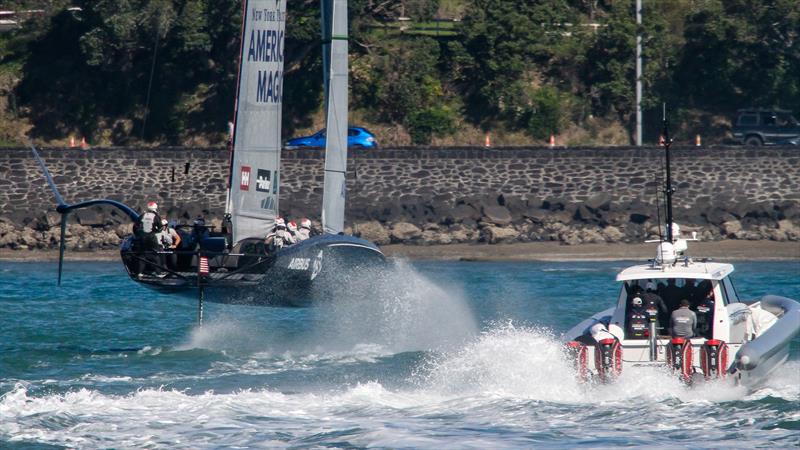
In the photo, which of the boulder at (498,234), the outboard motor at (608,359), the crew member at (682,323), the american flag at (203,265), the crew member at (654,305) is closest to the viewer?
the outboard motor at (608,359)

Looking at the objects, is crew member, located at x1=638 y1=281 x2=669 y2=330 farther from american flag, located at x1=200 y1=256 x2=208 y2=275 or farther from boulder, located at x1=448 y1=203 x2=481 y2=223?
boulder, located at x1=448 y1=203 x2=481 y2=223

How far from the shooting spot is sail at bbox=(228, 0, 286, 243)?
20.8m

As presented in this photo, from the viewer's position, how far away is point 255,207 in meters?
20.9

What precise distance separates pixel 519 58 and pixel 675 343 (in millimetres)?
28826

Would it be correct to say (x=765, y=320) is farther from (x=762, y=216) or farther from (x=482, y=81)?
(x=482, y=81)

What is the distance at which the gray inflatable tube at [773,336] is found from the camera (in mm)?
14797

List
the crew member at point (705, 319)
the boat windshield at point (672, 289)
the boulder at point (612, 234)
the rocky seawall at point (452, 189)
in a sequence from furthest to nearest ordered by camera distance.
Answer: the rocky seawall at point (452, 189) → the boulder at point (612, 234) → the boat windshield at point (672, 289) → the crew member at point (705, 319)

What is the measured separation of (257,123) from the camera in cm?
→ 2098

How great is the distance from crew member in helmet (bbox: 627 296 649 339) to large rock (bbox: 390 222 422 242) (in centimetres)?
1924

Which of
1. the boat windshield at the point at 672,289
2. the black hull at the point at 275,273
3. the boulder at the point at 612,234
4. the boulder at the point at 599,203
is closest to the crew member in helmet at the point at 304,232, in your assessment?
the black hull at the point at 275,273

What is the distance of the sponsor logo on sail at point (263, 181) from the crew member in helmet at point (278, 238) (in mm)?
826

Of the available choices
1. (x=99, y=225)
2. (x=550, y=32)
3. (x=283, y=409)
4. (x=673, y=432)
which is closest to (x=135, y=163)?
(x=99, y=225)

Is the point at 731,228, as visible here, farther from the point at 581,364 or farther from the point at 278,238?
the point at 581,364

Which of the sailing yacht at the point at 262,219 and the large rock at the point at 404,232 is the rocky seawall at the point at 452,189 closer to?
the large rock at the point at 404,232
